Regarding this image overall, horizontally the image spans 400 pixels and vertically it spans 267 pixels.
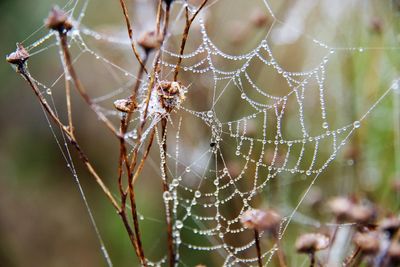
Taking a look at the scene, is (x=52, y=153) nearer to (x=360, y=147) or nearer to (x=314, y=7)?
(x=314, y=7)

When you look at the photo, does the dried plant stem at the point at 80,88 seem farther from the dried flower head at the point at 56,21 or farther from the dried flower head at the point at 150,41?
the dried flower head at the point at 150,41

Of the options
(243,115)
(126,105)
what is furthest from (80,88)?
(243,115)

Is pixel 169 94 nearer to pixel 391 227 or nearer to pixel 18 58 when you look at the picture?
pixel 18 58

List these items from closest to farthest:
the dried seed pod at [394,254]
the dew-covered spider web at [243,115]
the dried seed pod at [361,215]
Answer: the dried seed pod at [394,254]
the dried seed pod at [361,215]
the dew-covered spider web at [243,115]

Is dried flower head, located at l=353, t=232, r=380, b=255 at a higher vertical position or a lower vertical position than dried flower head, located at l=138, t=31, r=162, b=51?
lower

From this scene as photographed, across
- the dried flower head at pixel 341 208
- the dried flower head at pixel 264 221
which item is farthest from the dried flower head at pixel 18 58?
the dried flower head at pixel 341 208

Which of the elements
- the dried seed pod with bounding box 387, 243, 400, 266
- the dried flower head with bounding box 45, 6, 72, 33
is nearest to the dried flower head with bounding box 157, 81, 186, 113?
the dried flower head with bounding box 45, 6, 72, 33

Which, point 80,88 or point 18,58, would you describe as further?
point 18,58

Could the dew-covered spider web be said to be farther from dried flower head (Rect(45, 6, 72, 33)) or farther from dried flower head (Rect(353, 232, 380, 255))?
dried flower head (Rect(353, 232, 380, 255))

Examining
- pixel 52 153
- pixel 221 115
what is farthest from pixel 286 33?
pixel 52 153
